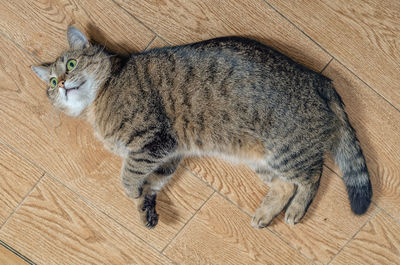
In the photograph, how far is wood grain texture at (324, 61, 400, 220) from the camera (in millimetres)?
1604

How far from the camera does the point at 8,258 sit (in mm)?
1691

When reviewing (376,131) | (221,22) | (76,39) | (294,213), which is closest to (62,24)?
(76,39)

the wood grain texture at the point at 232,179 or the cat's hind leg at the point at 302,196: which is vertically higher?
the cat's hind leg at the point at 302,196

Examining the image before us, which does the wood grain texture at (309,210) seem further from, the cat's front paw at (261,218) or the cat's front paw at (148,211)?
the cat's front paw at (148,211)

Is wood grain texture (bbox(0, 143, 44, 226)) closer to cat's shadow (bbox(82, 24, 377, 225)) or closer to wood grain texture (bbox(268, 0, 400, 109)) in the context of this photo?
cat's shadow (bbox(82, 24, 377, 225))

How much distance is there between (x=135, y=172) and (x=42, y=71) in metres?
0.59

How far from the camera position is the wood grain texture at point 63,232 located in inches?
65.8

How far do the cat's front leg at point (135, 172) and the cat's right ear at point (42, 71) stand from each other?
19.4 inches

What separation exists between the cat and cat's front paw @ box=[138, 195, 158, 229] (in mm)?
85

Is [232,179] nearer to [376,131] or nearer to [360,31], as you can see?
[376,131]

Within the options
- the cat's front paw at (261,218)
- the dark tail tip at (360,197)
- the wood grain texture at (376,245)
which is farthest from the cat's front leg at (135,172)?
the wood grain texture at (376,245)

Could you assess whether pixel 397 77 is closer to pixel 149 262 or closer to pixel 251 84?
pixel 251 84

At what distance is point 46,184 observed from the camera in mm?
1665

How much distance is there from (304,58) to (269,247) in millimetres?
890
